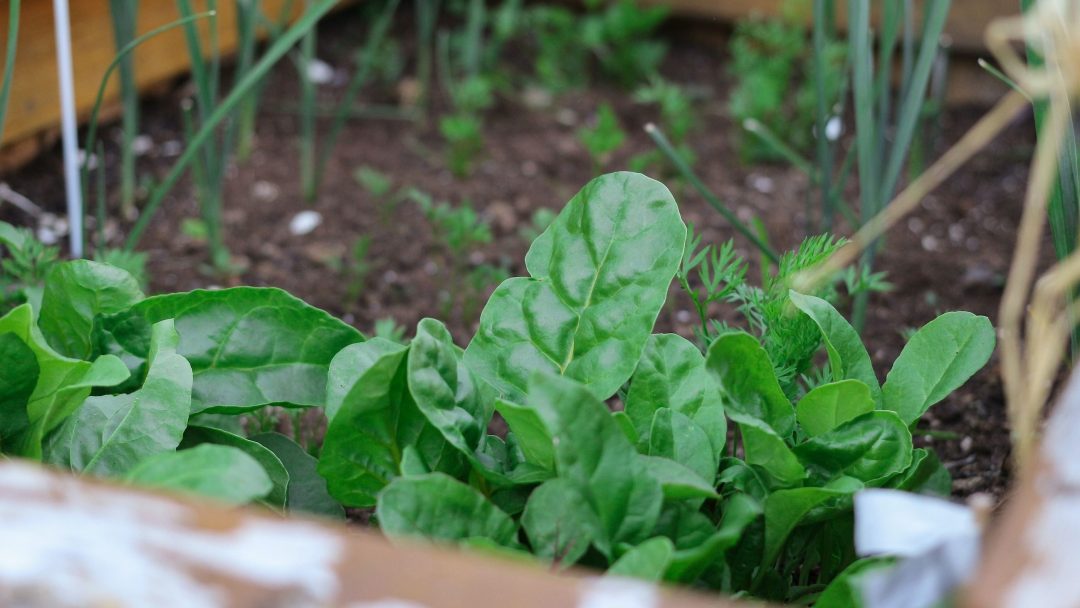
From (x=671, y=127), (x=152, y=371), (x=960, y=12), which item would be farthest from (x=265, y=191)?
(x=960, y=12)

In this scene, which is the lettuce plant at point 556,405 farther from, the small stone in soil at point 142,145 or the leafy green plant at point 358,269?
the small stone in soil at point 142,145

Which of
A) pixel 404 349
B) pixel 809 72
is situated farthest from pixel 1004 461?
pixel 809 72

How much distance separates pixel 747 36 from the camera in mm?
2361

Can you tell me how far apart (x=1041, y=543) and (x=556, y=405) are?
1.05 feet

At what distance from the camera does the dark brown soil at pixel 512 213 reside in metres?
1.54

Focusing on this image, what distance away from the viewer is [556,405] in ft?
2.22

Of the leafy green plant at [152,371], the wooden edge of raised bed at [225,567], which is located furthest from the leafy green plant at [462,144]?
the wooden edge of raised bed at [225,567]

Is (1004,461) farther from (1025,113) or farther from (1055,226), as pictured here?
(1025,113)

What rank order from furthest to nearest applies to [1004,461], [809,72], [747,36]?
[747,36]
[809,72]
[1004,461]

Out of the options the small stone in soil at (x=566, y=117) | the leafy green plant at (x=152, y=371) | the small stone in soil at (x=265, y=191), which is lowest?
the small stone in soil at (x=265, y=191)

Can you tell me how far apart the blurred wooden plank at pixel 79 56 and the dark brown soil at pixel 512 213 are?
0.29 feet

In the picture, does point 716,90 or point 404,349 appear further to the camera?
point 716,90

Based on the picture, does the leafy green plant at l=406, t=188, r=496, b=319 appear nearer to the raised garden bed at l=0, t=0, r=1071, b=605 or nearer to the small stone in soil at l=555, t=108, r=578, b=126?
the raised garden bed at l=0, t=0, r=1071, b=605

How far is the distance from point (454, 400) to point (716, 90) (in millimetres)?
1759
